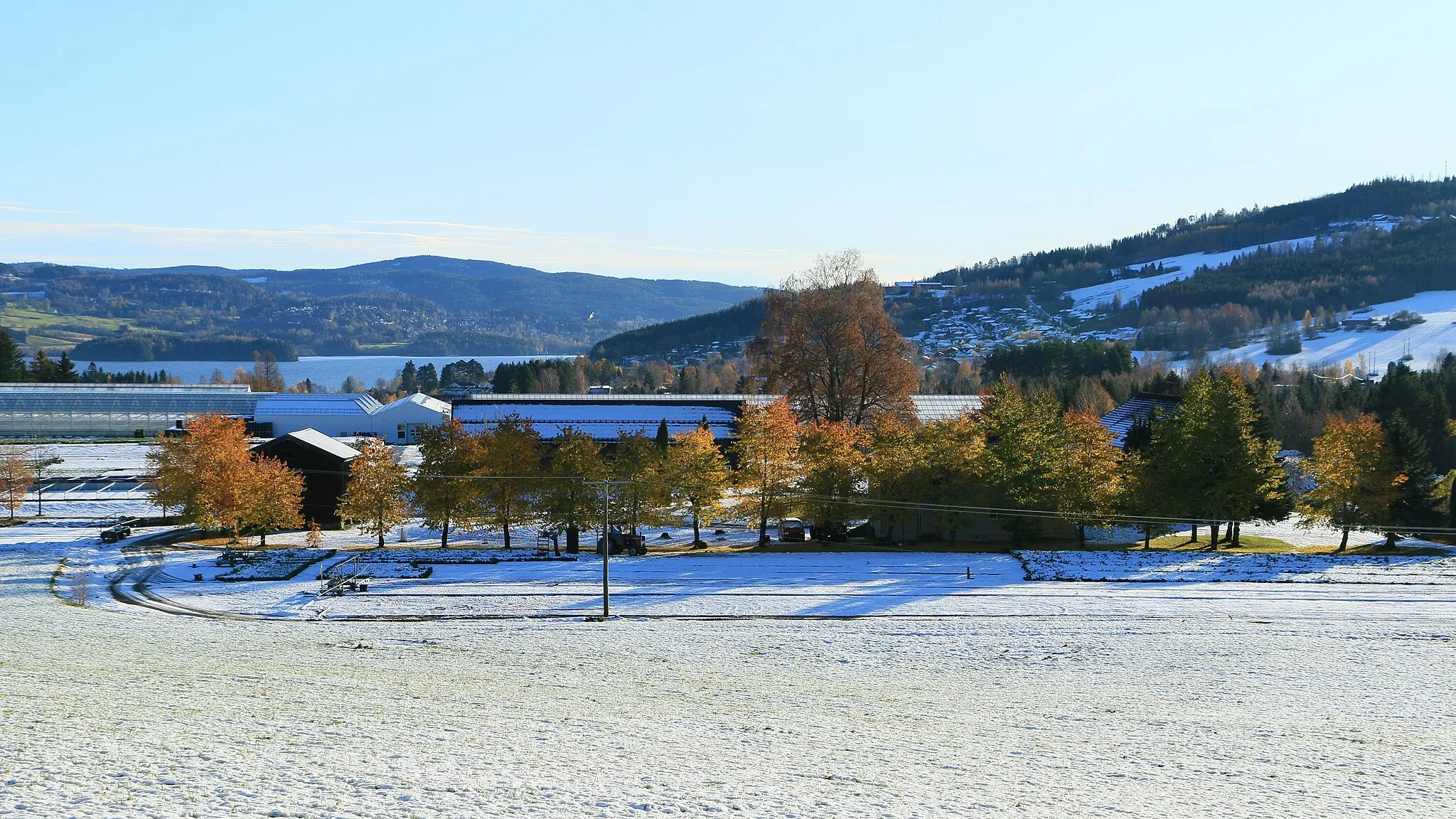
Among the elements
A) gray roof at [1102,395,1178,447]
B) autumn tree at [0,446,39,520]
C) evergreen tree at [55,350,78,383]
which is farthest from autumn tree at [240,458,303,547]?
evergreen tree at [55,350,78,383]

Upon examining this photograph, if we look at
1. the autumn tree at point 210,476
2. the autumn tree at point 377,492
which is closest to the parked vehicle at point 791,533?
the autumn tree at point 377,492

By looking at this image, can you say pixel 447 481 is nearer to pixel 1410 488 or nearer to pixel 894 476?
pixel 894 476

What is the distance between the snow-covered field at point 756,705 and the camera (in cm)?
1605

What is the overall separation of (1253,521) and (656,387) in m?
132

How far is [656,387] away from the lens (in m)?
179

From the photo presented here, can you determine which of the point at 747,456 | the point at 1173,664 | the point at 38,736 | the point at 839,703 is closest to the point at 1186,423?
the point at 747,456

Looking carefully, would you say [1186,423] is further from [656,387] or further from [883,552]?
[656,387]

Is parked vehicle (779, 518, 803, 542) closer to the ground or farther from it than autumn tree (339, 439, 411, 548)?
closer to the ground

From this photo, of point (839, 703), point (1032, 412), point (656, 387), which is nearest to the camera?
point (839, 703)

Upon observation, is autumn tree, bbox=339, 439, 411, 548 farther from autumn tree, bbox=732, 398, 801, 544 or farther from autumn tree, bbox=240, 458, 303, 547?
autumn tree, bbox=732, 398, 801, 544

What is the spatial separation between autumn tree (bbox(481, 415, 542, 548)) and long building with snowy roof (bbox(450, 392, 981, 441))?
116ft

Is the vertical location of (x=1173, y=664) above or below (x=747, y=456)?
below

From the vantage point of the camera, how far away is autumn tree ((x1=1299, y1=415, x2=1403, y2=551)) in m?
51.2

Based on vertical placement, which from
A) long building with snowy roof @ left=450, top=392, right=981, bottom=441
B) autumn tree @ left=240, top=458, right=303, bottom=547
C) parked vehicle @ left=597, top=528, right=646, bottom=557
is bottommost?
parked vehicle @ left=597, top=528, right=646, bottom=557
